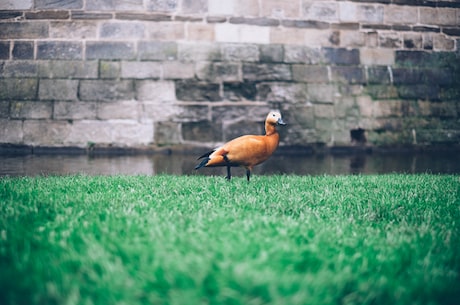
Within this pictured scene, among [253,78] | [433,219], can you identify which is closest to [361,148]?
[253,78]

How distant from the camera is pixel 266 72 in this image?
732 centimetres

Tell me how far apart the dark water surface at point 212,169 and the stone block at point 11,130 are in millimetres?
686

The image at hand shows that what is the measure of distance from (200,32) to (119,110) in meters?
1.95

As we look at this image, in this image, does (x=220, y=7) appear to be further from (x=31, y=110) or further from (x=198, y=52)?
(x=31, y=110)

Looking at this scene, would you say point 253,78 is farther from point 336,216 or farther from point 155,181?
point 336,216

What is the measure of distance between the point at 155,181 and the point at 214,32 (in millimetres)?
3916

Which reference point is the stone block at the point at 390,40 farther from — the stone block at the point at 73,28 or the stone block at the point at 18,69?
the stone block at the point at 18,69

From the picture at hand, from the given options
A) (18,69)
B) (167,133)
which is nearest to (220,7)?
(167,133)

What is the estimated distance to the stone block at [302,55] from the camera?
24.3 ft

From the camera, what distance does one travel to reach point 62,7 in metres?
6.99

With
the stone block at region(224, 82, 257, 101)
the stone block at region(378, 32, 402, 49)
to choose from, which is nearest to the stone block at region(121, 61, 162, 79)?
the stone block at region(224, 82, 257, 101)

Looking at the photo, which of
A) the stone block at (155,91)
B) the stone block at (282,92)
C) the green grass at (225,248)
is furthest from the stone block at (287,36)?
the green grass at (225,248)

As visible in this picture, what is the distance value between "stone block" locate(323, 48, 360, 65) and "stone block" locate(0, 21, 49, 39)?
4.99 m

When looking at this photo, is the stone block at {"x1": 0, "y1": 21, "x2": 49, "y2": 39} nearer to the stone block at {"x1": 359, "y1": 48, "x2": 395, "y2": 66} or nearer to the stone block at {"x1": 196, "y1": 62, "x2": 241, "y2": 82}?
the stone block at {"x1": 196, "y1": 62, "x2": 241, "y2": 82}
